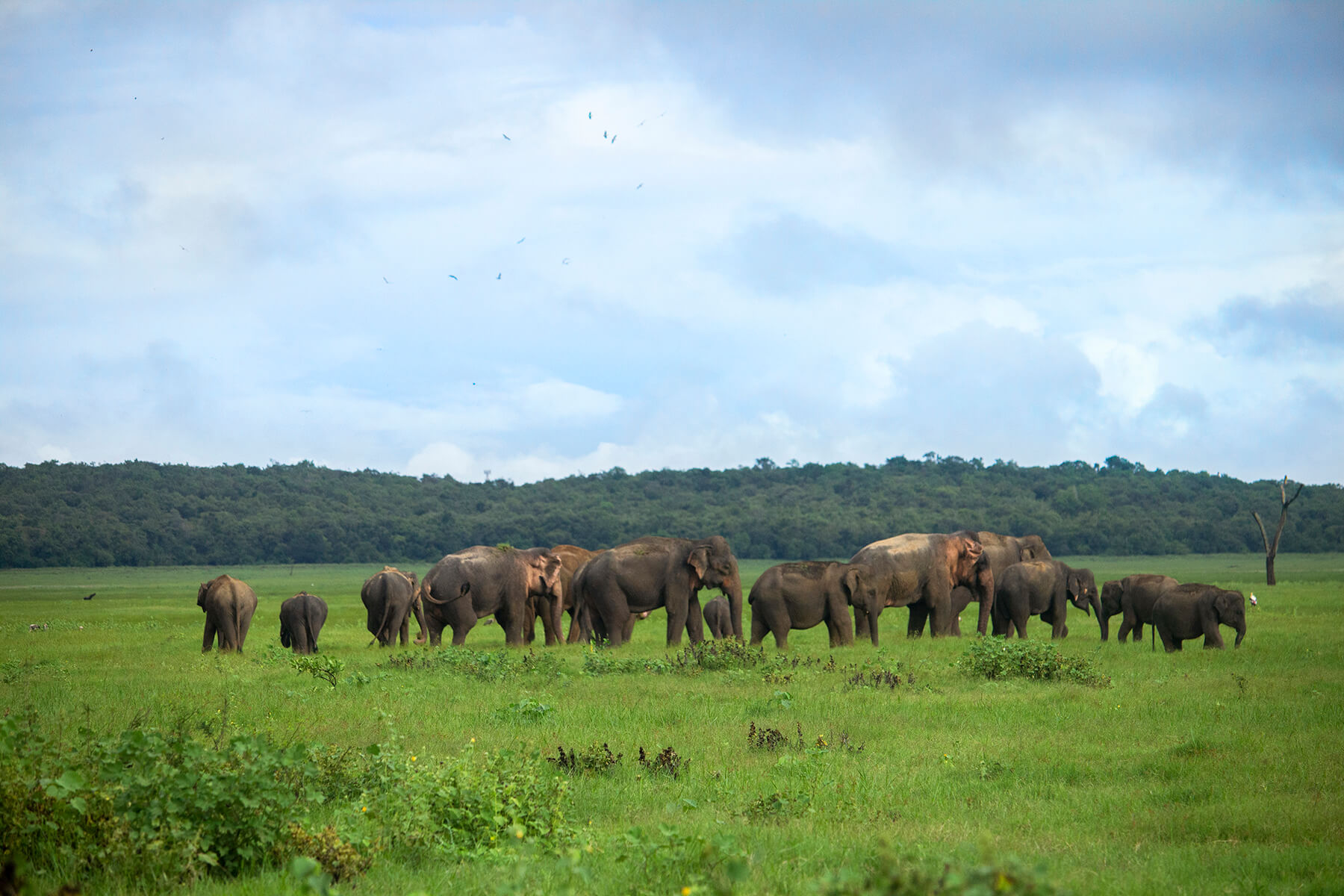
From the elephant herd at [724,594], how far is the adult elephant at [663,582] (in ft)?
0.09

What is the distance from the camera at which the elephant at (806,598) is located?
76.7 feet

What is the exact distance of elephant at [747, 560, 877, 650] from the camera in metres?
23.4

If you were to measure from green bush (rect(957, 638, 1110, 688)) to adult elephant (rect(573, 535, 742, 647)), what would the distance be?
7.68 metres

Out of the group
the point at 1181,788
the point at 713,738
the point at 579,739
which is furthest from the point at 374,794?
the point at 1181,788

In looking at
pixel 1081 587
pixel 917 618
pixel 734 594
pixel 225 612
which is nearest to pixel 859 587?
pixel 734 594

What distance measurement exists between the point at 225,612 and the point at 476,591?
5.39 metres

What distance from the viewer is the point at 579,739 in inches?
468

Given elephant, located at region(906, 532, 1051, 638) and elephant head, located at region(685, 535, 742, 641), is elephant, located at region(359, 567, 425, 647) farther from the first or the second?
elephant, located at region(906, 532, 1051, 638)

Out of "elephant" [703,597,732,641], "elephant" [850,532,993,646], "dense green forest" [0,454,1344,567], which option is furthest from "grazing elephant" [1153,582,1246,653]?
"dense green forest" [0,454,1344,567]

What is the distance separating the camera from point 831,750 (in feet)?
37.2

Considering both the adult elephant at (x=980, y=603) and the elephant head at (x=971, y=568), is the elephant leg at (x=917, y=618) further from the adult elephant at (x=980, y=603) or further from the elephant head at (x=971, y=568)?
the elephant head at (x=971, y=568)

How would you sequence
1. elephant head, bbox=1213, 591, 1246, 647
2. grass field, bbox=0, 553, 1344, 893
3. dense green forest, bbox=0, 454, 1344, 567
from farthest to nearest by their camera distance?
dense green forest, bbox=0, 454, 1344, 567, elephant head, bbox=1213, 591, 1246, 647, grass field, bbox=0, 553, 1344, 893

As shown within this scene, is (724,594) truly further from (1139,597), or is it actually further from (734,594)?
(1139,597)

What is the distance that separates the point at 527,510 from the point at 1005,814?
103322 millimetres
